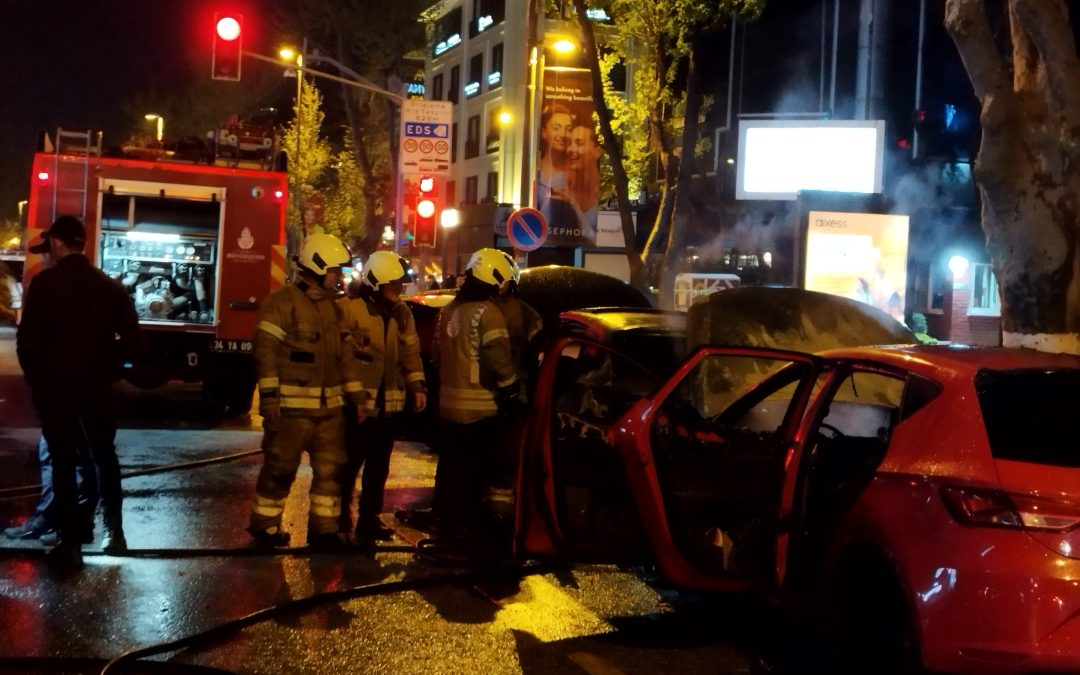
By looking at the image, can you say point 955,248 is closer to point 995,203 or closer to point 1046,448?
point 995,203

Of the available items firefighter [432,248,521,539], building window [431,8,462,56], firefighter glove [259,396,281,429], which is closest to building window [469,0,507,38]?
building window [431,8,462,56]

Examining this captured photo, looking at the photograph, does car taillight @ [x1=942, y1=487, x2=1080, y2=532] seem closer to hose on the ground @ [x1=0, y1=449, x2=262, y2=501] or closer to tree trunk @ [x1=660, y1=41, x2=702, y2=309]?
hose on the ground @ [x1=0, y1=449, x2=262, y2=501]

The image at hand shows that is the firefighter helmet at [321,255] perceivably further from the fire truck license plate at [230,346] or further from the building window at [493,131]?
the building window at [493,131]

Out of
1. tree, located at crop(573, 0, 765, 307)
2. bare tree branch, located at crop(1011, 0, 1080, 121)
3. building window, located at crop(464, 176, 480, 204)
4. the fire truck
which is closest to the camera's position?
bare tree branch, located at crop(1011, 0, 1080, 121)

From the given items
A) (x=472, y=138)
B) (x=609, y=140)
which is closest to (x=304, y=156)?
(x=472, y=138)

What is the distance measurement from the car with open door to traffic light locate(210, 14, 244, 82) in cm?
1033

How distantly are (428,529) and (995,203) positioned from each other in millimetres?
5003

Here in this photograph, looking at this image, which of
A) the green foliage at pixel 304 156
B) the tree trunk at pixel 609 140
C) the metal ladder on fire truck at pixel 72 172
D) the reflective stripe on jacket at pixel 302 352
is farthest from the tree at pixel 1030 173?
the green foliage at pixel 304 156

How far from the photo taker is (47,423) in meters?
6.51

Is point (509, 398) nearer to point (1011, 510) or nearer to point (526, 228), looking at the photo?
point (1011, 510)

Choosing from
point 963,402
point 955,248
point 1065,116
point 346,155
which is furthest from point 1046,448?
point 346,155

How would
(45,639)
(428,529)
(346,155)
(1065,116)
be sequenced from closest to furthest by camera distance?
(45,639) → (428,529) → (1065,116) → (346,155)

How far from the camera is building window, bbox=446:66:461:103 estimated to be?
4806 centimetres

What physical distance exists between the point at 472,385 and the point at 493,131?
124ft
